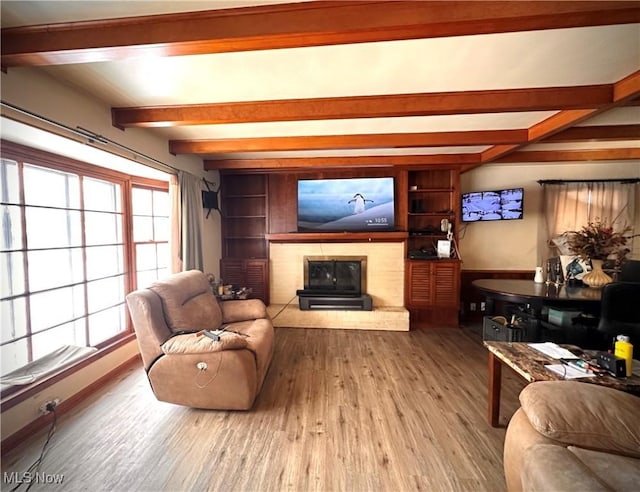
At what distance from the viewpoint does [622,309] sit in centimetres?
223

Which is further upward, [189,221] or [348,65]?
[348,65]

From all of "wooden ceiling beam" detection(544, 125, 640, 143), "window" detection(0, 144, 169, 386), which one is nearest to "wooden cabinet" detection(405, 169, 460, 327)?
"wooden ceiling beam" detection(544, 125, 640, 143)

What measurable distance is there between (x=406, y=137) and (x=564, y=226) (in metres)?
3.15

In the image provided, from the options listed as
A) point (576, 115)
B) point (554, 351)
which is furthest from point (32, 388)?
point (576, 115)

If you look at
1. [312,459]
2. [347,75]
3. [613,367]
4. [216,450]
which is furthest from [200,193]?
[613,367]

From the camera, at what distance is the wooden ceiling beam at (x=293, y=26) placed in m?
1.13

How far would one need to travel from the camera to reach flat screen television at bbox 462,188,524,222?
12.8 ft

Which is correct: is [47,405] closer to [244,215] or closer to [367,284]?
[244,215]

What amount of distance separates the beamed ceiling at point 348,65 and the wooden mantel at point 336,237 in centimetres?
146

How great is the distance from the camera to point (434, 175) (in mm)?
4242

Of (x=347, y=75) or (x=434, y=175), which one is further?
(x=434, y=175)

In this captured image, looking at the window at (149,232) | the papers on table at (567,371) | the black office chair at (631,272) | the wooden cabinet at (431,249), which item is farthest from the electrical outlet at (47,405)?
the black office chair at (631,272)

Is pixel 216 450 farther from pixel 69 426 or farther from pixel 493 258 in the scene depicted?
pixel 493 258

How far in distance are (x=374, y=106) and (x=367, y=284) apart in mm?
2740
